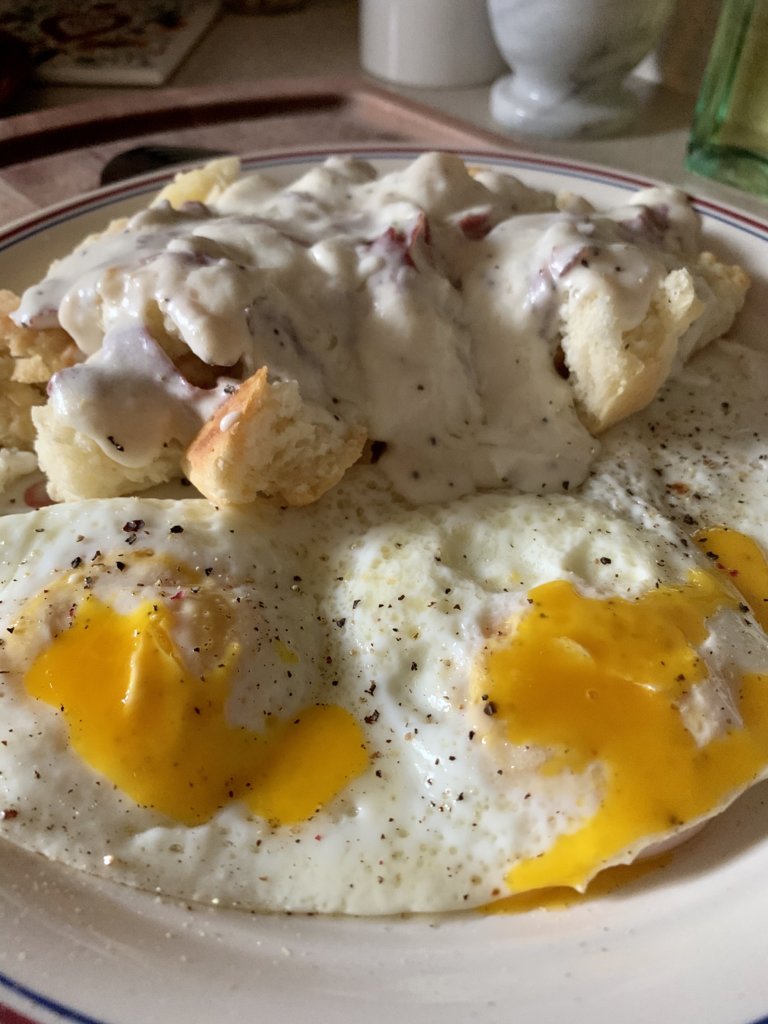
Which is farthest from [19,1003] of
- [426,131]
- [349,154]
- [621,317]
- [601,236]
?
[426,131]

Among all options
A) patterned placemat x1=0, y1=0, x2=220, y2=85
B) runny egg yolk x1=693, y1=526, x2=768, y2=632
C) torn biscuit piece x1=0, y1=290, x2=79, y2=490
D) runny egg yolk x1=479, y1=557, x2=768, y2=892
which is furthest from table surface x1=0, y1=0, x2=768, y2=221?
runny egg yolk x1=479, y1=557, x2=768, y2=892

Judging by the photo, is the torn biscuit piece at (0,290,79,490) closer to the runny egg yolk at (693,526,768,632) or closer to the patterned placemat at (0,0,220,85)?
the runny egg yolk at (693,526,768,632)

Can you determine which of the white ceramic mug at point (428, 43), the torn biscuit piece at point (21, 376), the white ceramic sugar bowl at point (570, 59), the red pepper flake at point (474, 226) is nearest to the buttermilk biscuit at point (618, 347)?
the red pepper flake at point (474, 226)

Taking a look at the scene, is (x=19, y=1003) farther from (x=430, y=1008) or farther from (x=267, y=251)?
(x=267, y=251)

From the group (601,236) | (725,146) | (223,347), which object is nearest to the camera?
(223,347)

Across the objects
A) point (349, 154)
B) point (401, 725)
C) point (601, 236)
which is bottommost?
point (401, 725)

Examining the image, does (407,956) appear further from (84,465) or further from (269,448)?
(84,465)
